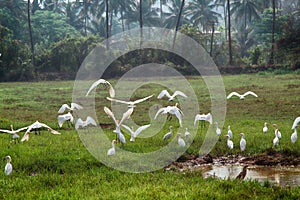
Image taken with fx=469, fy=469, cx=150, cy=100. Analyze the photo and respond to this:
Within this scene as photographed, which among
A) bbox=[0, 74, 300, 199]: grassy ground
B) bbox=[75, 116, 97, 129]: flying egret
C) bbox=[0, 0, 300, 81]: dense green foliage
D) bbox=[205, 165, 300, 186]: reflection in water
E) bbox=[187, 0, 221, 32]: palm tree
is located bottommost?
bbox=[205, 165, 300, 186]: reflection in water

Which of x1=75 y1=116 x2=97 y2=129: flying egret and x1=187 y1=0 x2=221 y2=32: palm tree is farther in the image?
x1=187 y1=0 x2=221 y2=32: palm tree

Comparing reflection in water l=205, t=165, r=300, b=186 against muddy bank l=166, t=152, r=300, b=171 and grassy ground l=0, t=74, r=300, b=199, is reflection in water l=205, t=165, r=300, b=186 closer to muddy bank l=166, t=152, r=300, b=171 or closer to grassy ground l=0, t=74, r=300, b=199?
muddy bank l=166, t=152, r=300, b=171

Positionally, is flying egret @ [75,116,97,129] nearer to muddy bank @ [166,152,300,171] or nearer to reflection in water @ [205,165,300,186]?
muddy bank @ [166,152,300,171]

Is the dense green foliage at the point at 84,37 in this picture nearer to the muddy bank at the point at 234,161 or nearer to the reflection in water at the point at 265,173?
the muddy bank at the point at 234,161

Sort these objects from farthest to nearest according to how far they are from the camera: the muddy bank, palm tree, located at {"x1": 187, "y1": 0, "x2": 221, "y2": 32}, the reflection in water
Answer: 1. palm tree, located at {"x1": 187, "y1": 0, "x2": 221, "y2": 32}
2. the muddy bank
3. the reflection in water

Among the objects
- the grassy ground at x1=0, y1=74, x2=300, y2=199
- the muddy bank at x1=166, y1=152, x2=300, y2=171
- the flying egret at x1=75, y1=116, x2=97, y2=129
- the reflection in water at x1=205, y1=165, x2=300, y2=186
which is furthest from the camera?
the flying egret at x1=75, y1=116, x2=97, y2=129

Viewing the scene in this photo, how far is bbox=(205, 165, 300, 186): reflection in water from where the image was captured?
27.0ft

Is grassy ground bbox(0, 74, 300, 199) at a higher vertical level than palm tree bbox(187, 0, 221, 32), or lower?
lower

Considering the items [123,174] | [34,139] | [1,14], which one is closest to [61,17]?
[1,14]

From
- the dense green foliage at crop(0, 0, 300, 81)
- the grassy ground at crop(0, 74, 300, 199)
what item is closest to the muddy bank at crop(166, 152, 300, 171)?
the grassy ground at crop(0, 74, 300, 199)

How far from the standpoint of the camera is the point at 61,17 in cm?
5184

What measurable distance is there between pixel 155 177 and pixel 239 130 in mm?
4846

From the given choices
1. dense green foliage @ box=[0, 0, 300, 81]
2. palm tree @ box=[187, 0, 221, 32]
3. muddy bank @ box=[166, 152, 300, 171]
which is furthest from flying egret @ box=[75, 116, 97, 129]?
palm tree @ box=[187, 0, 221, 32]

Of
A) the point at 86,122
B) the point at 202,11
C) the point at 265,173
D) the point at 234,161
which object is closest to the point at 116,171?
the point at 234,161
